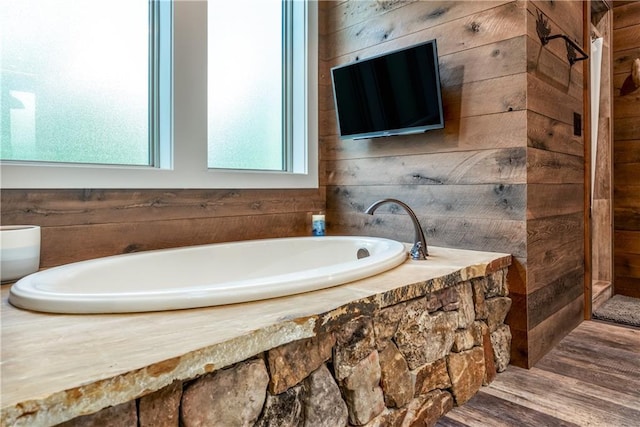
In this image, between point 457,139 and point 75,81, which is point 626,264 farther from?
point 75,81

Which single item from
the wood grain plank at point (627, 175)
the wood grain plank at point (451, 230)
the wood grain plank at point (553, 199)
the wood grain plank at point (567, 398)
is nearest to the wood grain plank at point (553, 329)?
the wood grain plank at point (567, 398)

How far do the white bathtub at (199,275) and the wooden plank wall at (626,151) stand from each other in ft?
7.17

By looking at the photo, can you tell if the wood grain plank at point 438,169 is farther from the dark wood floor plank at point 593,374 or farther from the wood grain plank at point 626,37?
the wood grain plank at point 626,37

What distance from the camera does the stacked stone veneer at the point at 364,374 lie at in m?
0.84

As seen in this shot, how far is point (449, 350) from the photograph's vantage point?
1572mm

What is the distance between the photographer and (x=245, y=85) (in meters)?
2.41

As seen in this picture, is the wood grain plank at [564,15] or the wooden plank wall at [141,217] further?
the wood grain plank at [564,15]

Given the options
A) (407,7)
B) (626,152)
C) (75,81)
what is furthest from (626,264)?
(75,81)

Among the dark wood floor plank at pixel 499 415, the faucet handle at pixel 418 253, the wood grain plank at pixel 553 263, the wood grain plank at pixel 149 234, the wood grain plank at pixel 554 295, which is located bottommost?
the dark wood floor plank at pixel 499 415

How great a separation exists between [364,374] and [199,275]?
999mm

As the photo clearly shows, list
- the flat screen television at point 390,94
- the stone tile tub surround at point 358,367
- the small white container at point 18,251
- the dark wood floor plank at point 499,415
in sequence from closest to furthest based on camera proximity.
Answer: the stone tile tub surround at point 358,367
the small white container at point 18,251
the dark wood floor plank at point 499,415
the flat screen television at point 390,94

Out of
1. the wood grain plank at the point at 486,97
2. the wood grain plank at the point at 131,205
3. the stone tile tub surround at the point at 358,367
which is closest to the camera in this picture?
the stone tile tub surround at the point at 358,367

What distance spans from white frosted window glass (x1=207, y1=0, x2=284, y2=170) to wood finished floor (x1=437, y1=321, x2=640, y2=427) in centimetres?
172

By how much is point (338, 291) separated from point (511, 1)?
64.0 inches
